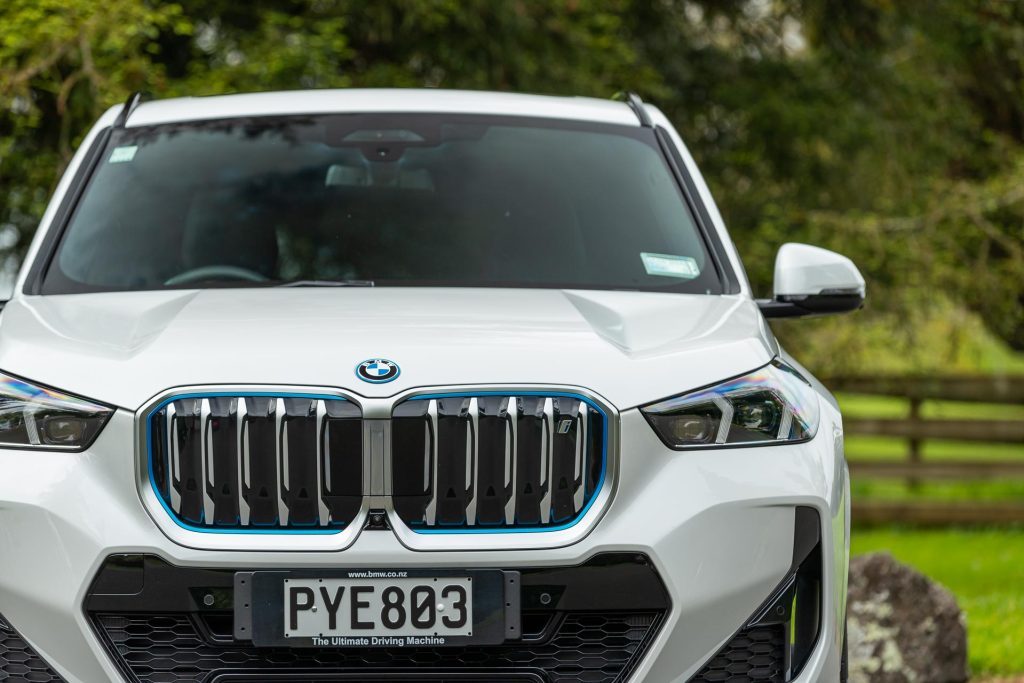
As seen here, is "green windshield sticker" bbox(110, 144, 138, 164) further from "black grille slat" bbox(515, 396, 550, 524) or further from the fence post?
the fence post

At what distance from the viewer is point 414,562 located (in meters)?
2.66

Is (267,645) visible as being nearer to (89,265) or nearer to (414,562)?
(414,562)

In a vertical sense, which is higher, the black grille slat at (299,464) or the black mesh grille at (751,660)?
the black grille slat at (299,464)

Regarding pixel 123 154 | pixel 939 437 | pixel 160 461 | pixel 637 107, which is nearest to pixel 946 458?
pixel 939 437

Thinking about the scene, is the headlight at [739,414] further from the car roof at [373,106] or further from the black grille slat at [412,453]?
the car roof at [373,106]

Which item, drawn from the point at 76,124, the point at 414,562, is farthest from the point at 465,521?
the point at 76,124

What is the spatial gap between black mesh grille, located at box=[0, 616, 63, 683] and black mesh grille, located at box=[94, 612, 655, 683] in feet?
0.48

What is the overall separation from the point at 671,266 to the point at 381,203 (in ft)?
2.97

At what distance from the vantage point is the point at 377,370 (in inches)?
108

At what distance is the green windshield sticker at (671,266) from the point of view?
12.3 feet

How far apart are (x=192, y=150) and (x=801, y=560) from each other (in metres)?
2.31

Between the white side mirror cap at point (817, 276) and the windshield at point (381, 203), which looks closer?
the white side mirror cap at point (817, 276)

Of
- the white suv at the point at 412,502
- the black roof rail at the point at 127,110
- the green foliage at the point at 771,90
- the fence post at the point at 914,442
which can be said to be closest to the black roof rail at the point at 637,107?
the white suv at the point at 412,502

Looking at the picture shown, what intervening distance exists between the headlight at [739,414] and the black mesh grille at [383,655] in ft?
1.23
